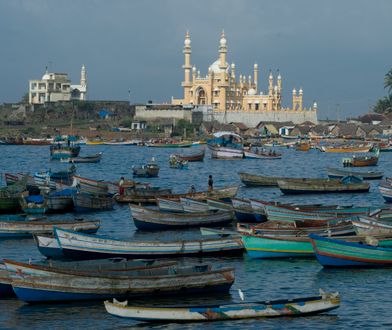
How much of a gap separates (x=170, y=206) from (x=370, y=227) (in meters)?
13.2

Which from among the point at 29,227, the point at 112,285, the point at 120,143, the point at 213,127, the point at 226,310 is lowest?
the point at 226,310

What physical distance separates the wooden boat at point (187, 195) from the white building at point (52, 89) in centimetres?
13195

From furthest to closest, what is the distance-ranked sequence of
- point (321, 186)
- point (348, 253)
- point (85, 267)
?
point (321, 186) → point (348, 253) → point (85, 267)

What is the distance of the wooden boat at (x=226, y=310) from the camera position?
25.3m

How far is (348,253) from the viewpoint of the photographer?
32.8m

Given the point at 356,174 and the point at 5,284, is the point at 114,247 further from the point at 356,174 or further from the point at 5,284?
the point at 356,174

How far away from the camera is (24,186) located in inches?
2116

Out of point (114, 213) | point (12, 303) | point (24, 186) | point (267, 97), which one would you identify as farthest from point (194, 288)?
point (267, 97)

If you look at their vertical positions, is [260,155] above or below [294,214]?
above

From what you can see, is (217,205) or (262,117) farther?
(262,117)

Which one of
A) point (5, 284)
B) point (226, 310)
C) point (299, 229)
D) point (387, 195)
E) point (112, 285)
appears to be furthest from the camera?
point (387, 195)

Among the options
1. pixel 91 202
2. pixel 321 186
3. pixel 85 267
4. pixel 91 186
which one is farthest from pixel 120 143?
pixel 85 267

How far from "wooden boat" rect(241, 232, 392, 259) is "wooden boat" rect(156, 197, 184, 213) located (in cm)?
1132

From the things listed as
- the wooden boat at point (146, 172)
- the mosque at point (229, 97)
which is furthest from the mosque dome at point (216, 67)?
the wooden boat at point (146, 172)
